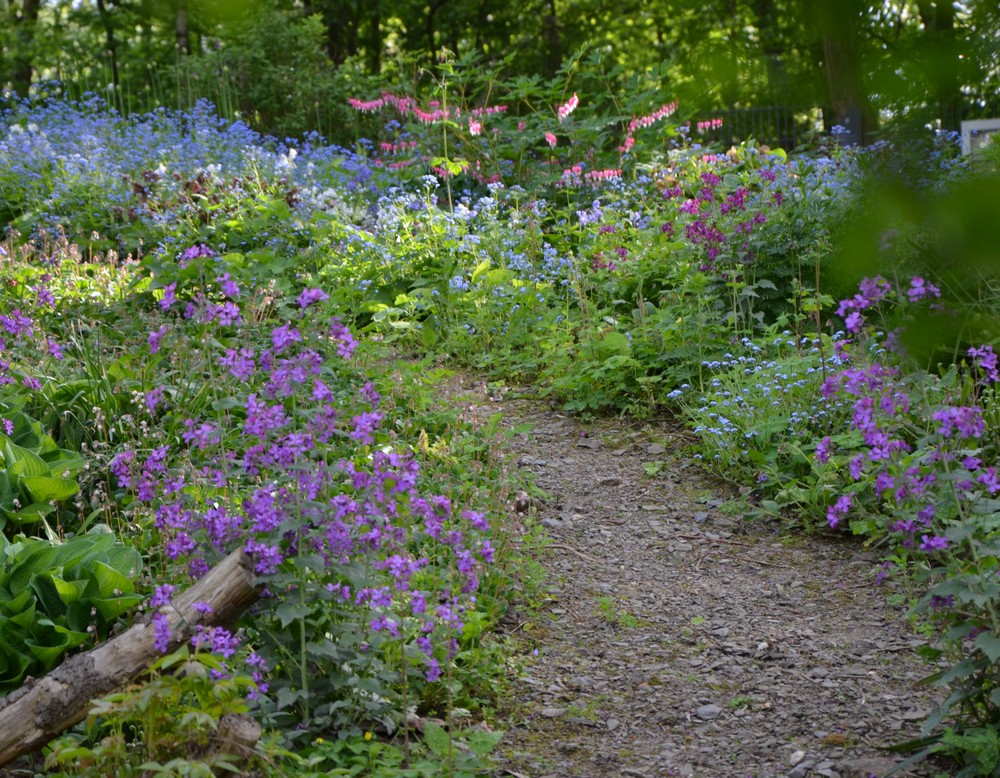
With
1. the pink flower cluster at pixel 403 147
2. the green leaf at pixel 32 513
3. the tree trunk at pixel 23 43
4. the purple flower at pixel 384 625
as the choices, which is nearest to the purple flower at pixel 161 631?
the purple flower at pixel 384 625

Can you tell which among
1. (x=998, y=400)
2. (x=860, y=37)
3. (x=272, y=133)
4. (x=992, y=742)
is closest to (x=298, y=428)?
(x=992, y=742)

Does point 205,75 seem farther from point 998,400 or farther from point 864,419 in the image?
point 864,419

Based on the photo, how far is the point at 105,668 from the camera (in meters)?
2.57

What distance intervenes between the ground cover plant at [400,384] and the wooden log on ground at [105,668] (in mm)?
63

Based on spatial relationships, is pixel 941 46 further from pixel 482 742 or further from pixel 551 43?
pixel 551 43

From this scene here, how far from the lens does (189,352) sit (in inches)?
182

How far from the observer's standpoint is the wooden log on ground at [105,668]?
250 centimetres

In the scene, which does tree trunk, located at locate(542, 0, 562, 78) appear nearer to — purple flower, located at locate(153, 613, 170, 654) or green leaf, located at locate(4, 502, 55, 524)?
green leaf, located at locate(4, 502, 55, 524)

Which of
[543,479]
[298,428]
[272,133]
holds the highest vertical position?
[272,133]

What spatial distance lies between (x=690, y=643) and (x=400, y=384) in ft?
6.34

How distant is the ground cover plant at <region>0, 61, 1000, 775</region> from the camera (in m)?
2.48

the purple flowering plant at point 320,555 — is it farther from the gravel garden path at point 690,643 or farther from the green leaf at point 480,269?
the green leaf at point 480,269

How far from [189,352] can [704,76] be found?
384 cm

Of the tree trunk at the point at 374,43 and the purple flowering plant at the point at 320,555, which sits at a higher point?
the tree trunk at the point at 374,43
